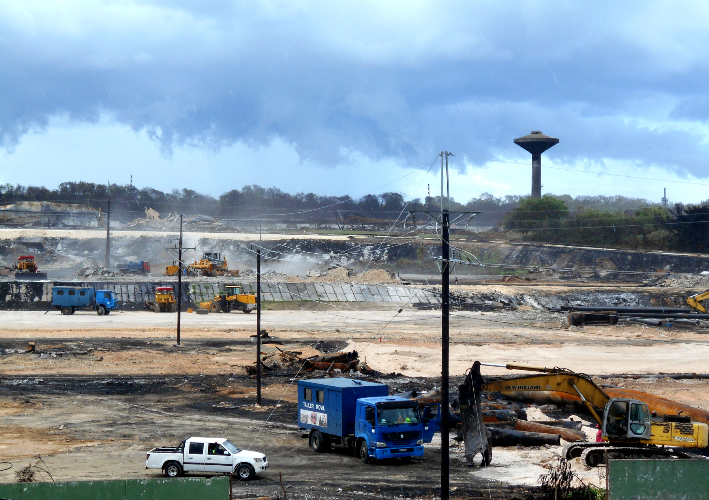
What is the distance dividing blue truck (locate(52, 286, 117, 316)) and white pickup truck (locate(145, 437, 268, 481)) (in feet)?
184

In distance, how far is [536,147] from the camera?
153875 millimetres

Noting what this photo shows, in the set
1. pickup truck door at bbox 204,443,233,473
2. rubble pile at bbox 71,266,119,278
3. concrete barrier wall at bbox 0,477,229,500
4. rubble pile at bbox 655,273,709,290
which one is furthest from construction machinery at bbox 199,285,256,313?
concrete barrier wall at bbox 0,477,229,500

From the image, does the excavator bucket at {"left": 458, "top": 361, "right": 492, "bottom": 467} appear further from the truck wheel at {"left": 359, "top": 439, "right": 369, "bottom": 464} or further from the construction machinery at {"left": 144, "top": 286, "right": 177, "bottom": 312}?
the construction machinery at {"left": 144, "top": 286, "right": 177, "bottom": 312}

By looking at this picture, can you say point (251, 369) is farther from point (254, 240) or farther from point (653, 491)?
point (254, 240)

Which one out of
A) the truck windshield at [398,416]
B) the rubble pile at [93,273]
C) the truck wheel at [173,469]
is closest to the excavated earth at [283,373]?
the truck wheel at [173,469]

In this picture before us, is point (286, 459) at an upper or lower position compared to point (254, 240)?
lower

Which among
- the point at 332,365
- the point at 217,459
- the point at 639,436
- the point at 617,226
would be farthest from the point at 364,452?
the point at 617,226

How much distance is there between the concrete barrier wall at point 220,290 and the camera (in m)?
77.2

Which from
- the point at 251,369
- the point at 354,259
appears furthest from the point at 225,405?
the point at 354,259

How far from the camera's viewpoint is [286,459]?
23.0 meters

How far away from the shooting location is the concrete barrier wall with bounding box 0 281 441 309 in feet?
253

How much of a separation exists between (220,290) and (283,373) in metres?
43.7

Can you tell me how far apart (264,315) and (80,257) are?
61.7 metres

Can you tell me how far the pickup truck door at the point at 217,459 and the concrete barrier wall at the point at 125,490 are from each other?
909 cm
